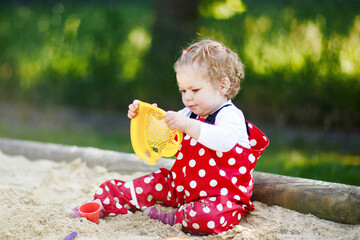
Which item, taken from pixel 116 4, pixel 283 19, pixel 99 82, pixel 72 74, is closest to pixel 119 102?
pixel 99 82

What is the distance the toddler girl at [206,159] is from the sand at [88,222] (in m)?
0.07

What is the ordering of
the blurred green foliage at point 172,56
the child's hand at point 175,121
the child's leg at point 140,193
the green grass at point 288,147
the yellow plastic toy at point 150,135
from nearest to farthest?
the child's hand at point 175,121, the yellow plastic toy at point 150,135, the child's leg at point 140,193, the green grass at point 288,147, the blurred green foliage at point 172,56

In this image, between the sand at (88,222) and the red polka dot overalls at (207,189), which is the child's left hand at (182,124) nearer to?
A: the red polka dot overalls at (207,189)

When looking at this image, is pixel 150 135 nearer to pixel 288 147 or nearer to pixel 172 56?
pixel 288 147

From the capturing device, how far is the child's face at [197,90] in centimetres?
194

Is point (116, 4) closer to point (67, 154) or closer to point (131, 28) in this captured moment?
point (131, 28)

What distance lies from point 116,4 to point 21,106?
72.9 inches

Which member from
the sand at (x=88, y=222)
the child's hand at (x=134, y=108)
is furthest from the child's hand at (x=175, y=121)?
the sand at (x=88, y=222)

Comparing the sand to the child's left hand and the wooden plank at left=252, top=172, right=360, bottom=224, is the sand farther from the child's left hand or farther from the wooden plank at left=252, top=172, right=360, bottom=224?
the child's left hand

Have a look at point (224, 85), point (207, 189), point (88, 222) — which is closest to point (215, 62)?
point (224, 85)

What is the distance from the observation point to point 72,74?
17.6 feet

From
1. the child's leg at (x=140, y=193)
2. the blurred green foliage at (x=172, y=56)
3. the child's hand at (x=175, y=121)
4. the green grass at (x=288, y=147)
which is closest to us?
the child's hand at (x=175, y=121)

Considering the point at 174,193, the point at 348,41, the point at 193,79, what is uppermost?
the point at 348,41

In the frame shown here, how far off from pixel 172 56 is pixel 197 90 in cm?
299
